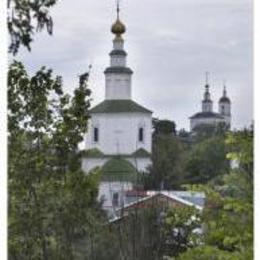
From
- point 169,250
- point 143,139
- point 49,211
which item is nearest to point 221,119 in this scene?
point 143,139

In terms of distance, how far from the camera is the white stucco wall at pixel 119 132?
2.71 m

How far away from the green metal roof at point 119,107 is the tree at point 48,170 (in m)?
0.05

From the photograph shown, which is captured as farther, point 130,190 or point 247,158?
point 130,190

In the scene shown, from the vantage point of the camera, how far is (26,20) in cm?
262

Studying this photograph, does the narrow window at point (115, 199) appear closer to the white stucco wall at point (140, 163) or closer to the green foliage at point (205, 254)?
the white stucco wall at point (140, 163)

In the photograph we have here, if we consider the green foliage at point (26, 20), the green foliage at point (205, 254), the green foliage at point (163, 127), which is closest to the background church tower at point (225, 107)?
the green foliage at point (163, 127)

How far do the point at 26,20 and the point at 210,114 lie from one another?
2.04 feet

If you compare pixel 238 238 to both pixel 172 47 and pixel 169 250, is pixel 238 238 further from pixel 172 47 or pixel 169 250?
pixel 172 47

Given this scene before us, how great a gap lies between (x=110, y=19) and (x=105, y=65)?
15 centimetres

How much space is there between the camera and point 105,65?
8.90 feet

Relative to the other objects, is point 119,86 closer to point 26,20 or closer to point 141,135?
point 141,135

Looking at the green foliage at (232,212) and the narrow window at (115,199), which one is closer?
the green foliage at (232,212)

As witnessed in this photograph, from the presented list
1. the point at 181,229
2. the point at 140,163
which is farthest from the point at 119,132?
the point at 181,229

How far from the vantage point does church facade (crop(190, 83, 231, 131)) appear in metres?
2.66
